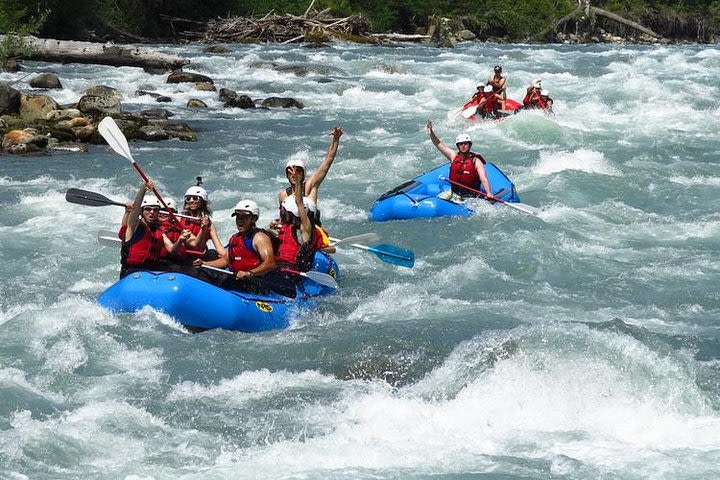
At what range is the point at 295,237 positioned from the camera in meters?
7.71

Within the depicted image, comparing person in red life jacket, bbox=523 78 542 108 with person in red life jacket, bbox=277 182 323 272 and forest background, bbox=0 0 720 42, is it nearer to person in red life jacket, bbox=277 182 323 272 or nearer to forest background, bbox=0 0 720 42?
forest background, bbox=0 0 720 42

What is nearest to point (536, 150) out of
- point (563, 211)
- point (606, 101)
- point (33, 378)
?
point (563, 211)

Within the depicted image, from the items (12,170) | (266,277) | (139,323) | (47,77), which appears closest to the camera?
(139,323)

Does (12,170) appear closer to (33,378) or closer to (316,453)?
(33,378)

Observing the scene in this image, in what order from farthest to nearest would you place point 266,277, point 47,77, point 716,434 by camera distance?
point 47,77
point 266,277
point 716,434

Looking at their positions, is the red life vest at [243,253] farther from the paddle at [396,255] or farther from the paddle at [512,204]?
the paddle at [512,204]

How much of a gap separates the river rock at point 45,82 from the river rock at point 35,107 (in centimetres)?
283

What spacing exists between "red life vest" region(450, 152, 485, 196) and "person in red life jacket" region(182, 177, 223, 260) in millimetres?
3562

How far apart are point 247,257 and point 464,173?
383 cm

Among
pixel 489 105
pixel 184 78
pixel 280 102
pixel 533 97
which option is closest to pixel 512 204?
pixel 489 105

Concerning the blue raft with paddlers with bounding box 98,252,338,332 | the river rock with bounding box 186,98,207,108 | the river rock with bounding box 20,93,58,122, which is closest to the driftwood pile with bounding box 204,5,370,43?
the river rock with bounding box 186,98,207,108

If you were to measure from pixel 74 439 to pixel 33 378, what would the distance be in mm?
1025

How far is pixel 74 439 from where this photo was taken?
534 centimetres

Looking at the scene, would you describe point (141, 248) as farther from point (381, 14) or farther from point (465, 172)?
point (381, 14)
